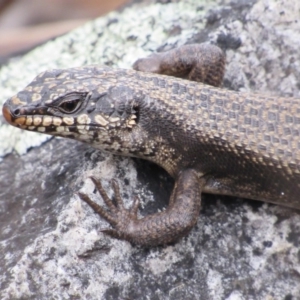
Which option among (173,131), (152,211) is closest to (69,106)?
(173,131)

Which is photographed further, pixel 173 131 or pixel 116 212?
pixel 173 131

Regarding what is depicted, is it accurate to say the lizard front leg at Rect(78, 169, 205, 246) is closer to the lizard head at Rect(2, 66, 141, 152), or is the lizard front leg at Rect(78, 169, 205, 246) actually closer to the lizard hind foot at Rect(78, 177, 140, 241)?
the lizard hind foot at Rect(78, 177, 140, 241)

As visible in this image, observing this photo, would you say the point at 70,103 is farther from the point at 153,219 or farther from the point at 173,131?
the point at 153,219

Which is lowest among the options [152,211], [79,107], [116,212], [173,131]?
[152,211]

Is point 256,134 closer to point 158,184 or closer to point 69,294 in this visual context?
point 158,184

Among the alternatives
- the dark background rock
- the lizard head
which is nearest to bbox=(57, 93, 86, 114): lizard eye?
the lizard head

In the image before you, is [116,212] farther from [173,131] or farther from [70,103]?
[70,103]

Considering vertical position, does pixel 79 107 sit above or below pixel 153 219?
above

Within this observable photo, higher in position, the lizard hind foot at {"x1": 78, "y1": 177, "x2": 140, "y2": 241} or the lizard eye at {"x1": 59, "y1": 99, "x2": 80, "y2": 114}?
the lizard eye at {"x1": 59, "y1": 99, "x2": 80, "y2": 114}
